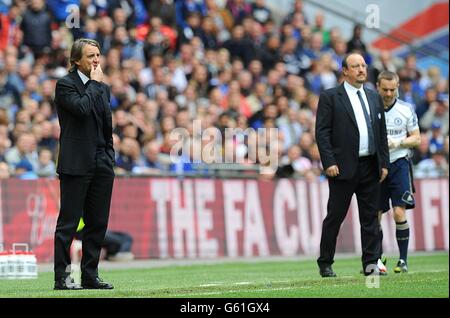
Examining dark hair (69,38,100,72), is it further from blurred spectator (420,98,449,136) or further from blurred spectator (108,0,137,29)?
blurred spectator (420,98,449,136)

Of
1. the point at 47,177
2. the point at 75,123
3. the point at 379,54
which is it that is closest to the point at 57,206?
the point at 47,177

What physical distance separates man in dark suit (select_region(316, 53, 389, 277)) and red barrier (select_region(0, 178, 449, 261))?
22.0 feet

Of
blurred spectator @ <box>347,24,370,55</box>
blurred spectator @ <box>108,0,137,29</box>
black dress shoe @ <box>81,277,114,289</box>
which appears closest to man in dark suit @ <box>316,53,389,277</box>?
black dress shoe @ <box>81,277,114,289</box>

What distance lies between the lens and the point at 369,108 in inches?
504

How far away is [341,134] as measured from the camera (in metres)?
12.6

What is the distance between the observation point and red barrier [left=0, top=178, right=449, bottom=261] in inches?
717

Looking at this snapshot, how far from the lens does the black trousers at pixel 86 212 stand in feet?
35.2

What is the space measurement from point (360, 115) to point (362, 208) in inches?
40.3

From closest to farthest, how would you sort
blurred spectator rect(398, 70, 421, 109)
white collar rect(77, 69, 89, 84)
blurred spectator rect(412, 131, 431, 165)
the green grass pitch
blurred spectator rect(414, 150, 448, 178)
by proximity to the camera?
the green grass pitch
white collar rect(77, 69, 89, 84)
blurred spectator rect(414, 150, 448, 178)
blurred spectator rect(412, 131, 431, 165)
blurred spectator rect(398, 70, 421, 109)

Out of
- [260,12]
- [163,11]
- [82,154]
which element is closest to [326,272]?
[82,154]

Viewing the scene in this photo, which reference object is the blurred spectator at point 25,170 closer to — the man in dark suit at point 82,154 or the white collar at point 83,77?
the man in dark suit at point 82,154

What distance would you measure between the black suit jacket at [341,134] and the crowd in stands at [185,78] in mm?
6969
